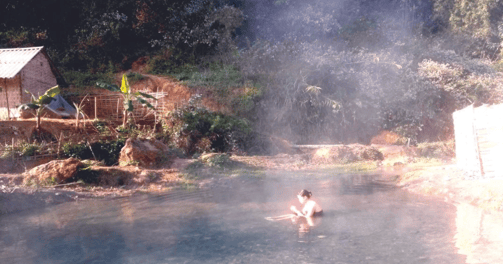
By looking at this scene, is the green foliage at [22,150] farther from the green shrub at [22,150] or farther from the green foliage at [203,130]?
the green foliage at [203,130]

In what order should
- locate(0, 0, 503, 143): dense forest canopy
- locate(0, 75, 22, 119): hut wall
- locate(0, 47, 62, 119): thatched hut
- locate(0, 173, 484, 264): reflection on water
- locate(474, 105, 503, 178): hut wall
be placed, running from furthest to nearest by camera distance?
locate(0, 0, 503, 143): dense forest canopy → locate(0, 75, 22, 119): hut wall → locate(0, 47, 62, 119): thatched hut → locate(474, 105, 503, 178): hut wall → locate(0, 173, 484, 264): reflection on water

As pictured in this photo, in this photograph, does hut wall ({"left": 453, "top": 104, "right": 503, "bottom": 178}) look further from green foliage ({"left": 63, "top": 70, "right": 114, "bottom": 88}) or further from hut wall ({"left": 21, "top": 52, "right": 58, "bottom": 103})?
green foliage ({"left": 63, "top": 70, "right": 114, "bottom": 88})

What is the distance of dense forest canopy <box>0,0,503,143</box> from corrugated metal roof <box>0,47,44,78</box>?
194 inches

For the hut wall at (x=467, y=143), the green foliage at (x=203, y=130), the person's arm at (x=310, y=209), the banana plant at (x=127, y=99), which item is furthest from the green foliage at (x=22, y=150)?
the hut wall at (x=467, y=143)

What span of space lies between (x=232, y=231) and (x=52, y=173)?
7.17 m

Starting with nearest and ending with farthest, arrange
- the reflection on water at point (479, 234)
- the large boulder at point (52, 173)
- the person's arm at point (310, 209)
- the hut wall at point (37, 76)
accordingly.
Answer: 1. the reflection on water at point (479, 234)
2. the person's arm at point (310, 209)
3. the large boulder at point (52, 173)
4. the hut wall at point (37, 76)

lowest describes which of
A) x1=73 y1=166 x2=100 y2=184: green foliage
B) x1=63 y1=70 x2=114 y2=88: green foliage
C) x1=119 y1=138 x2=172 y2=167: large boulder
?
x1=73 y1=166 x2=100 y2=184: green foliage

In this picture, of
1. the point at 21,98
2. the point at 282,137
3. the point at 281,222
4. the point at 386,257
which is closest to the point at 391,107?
the point at 282,137

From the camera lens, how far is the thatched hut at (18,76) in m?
17.9

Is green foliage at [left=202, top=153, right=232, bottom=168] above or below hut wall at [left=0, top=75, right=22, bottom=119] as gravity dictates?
below

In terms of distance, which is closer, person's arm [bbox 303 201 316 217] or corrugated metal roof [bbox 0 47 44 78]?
person's arm [bbox 303 201 316 217]

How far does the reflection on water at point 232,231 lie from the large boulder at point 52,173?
1.73 meters

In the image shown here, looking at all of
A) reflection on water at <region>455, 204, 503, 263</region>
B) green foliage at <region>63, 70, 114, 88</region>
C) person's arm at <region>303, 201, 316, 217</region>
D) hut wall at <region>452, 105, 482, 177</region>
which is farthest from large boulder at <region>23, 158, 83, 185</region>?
hut wall at <region>452, 105, 482, 177</region>

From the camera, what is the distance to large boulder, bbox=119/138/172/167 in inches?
576
